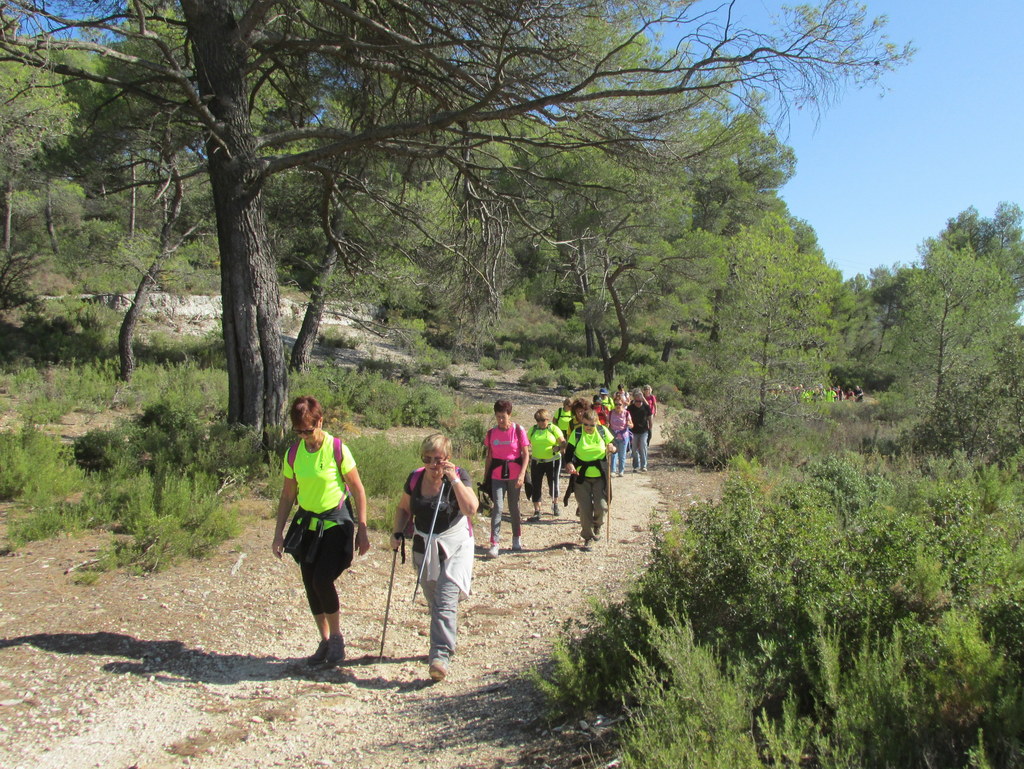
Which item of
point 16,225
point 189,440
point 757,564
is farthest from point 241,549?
point 16,225

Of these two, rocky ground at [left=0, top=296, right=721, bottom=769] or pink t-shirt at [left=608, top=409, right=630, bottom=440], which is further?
pink t-shirt at [left=608, top=409, right=630, bottom=440]

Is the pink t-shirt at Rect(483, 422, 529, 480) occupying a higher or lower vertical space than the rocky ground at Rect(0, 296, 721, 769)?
higher

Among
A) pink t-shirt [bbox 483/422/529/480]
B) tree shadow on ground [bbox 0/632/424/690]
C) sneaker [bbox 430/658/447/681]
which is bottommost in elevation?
tree shadow on ground [bbox 0/632/424/690]

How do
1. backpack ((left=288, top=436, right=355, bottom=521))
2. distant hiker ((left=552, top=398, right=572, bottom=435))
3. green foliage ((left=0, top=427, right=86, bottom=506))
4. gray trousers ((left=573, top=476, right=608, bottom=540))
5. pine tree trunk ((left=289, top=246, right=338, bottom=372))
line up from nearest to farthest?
1. backpack ((left=288, top=436, right=355, bottom=521))
2. green foliage ((left=0, top=427, right=86, bottom=506))
3. gray trousers ((left=573, top=476, right=608, bottom=540))
4. distant hiker ((left=552, top=398, right=572, bottom=435))
5. pine tree trunk ((left=289, top=246, right=338, bottom=372))

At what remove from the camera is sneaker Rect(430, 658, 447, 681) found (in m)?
3.98

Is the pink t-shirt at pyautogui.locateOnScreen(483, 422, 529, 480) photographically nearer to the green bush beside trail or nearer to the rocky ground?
the rocky ground

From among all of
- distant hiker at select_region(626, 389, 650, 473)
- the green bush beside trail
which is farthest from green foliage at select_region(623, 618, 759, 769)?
distant hiker at select_region(626, 389, 650, 473)

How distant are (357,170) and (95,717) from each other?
733cm

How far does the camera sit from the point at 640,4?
6.15 metres

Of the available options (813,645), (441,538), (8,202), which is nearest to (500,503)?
(441,538)

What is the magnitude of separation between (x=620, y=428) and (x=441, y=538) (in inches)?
327

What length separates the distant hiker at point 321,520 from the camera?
4.18m

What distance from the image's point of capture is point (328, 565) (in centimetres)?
418

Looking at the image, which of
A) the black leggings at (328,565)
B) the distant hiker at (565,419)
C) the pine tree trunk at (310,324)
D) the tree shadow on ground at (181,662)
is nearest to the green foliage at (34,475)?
the tree shadow on ground at (181,662)
